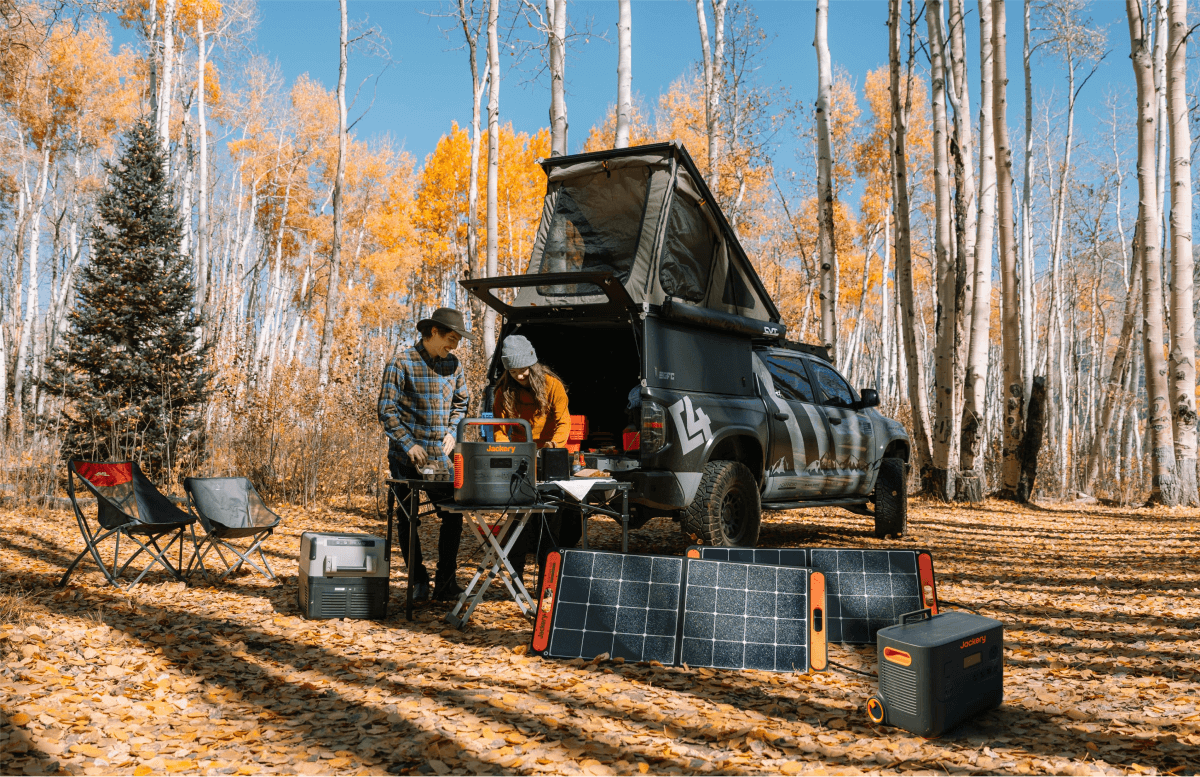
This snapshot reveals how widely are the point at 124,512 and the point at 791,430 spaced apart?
198 inches

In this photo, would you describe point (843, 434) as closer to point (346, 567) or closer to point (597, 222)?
point (597, 222)

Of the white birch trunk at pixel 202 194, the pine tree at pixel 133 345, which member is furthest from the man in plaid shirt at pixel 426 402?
the white birch trunk at pixel 202 194

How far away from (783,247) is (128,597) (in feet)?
100

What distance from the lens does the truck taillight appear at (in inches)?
212

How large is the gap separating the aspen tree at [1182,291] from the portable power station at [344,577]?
34.9 feet

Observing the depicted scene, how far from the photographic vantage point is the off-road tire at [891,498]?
25.7 feet

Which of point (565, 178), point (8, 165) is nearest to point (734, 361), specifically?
point (565, 178)

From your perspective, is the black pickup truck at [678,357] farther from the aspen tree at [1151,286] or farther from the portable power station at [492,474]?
the aspen tree at [1151,286]

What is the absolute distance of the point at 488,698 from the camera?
137 inches

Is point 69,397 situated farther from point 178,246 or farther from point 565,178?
point 565,178

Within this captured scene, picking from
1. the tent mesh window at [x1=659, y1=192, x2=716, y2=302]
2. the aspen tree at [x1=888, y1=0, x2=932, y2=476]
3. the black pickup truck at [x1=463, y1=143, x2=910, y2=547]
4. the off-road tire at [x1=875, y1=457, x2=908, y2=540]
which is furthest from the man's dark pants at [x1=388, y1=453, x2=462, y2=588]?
the aspen tree at [x1=888, y1=0, x2=932, y2=476]

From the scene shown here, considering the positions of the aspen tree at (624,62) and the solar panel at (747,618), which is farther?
the aspen tree at (624,62)

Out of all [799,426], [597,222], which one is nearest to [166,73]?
[597,222]

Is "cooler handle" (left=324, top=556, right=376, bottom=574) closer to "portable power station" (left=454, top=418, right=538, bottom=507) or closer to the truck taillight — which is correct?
"portable power station" (left=454, top=418, right=538, bottom=507)
